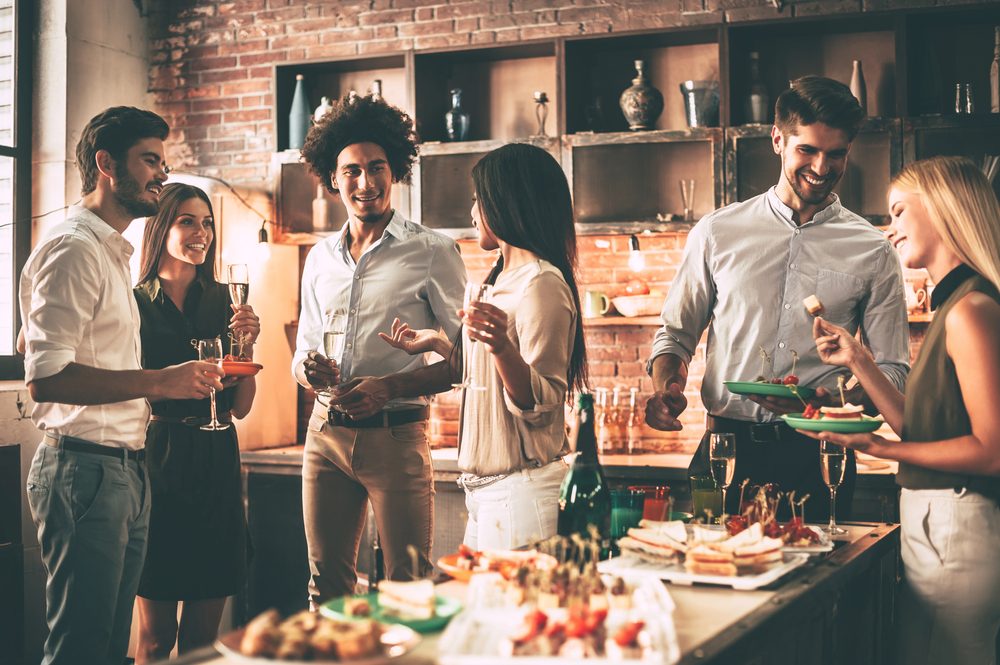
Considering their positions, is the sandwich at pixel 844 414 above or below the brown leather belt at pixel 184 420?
above

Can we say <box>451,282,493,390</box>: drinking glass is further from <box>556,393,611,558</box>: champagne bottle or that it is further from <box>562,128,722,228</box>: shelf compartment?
<box>562,128,722,228</box>: shelf compartment

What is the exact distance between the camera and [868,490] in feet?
13.0

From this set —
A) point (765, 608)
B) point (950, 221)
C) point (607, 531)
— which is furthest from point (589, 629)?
point (950, 221)

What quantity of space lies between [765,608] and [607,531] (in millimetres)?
403

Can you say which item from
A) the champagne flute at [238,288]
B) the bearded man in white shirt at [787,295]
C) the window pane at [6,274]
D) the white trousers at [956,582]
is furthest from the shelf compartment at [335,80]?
the white trousers at [956,582]

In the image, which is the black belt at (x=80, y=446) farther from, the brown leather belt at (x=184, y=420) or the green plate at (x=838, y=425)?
the green plate at (x=838, y=425)

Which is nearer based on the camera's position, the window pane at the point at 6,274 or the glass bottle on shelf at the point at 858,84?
the glass bottle on shelf at the point at 858,84

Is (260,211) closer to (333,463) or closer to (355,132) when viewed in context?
(355,132)

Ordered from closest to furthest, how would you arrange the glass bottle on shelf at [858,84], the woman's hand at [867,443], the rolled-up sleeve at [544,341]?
the woman's hand at [867,443]
the rolled-up sleeve at [544,341]
the glass bottle on shelf at [858,84]

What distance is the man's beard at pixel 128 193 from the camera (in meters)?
2.91

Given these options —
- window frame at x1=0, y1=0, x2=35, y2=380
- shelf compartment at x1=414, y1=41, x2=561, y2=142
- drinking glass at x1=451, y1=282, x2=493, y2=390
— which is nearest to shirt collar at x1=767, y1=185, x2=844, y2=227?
drinking glass at x1=451, y1=282, x2=493, y2=390

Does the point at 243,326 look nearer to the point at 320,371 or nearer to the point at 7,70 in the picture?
the point at 320,371

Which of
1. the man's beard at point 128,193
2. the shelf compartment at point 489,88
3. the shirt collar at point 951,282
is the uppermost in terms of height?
the shelf compartment at point 489,88

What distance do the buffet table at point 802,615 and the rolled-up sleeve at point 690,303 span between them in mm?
773
